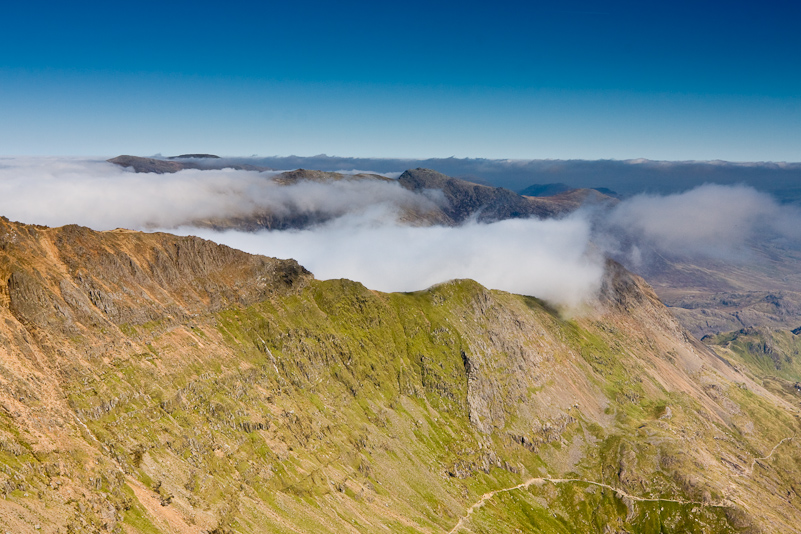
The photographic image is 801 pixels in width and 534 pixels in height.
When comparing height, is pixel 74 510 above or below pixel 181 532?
above

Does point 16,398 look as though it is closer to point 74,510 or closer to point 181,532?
point 74,510

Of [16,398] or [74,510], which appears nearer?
[74,510]

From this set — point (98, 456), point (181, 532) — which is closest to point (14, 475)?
point (98, 456)

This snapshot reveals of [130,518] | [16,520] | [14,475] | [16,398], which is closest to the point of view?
[16,520]

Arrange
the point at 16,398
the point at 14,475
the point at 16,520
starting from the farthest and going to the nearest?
the point at 16,398
the point at 14,475
the point at 16,520

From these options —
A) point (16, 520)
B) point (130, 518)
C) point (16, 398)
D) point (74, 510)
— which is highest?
point (16, 398)

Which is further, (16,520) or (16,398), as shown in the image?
(16,398)

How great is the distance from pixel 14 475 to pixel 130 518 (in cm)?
4308

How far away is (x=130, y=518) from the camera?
180125 millimetres

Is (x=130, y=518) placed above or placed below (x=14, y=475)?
below

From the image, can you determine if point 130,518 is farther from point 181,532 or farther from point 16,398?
point 16,398

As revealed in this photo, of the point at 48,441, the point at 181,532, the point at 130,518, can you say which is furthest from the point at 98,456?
the point at 181,532

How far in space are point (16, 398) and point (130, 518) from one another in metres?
71.5

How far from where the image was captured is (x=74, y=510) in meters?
163
